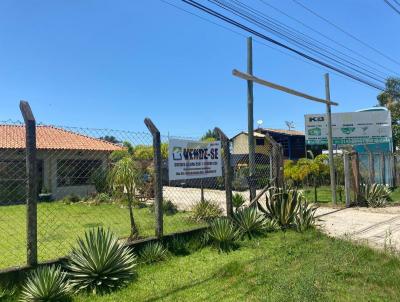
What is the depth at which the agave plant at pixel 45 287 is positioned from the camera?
4.96m

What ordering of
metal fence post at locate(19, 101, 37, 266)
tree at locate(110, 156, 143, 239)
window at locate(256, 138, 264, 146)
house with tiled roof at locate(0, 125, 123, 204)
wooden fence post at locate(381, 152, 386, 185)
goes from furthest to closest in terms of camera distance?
window at locate(256, 138, 264, 146) → wooden fence post at locate(381, 152, 386, 185) → house with tiled roof at locate(0, 125, 123, 204) → tree at locate(110, 156, 143, 239) → metal fence post at locate(19, 101, 37, 266)

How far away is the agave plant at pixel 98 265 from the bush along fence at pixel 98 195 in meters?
0.53

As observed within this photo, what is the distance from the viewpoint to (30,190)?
221 inches

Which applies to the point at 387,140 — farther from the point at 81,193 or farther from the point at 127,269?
the point at 127,269

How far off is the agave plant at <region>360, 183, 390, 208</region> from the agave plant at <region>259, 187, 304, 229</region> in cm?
628

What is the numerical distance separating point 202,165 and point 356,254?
133 inches

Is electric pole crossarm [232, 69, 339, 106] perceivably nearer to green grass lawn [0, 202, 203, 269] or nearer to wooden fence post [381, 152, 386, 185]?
green grass lawn [0, 202, 203, 269]

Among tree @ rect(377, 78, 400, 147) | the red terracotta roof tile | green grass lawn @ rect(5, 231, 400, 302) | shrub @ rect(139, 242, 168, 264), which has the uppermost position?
tree @ rect(377, 78, 400, 147)

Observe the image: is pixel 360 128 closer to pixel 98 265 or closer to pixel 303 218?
pixel 303 218

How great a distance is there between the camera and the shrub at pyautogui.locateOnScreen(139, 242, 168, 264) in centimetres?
680

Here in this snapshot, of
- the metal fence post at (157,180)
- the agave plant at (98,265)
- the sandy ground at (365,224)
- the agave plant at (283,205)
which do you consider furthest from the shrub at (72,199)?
the agave plant at (98,265)

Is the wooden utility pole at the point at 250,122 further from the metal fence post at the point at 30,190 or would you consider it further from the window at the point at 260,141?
the window at the point at 260,141

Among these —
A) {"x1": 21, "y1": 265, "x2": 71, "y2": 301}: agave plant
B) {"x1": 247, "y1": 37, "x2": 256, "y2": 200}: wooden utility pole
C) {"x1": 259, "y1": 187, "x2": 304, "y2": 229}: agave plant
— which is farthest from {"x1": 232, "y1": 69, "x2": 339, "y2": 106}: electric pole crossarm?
{"x1": 21, "y1": 265, "x2": 71, "y2": 301}: agave plant

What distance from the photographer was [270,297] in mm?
5098
